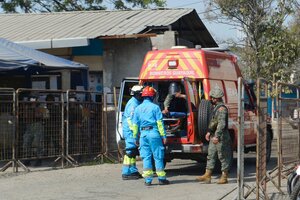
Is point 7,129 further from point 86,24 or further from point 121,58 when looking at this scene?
point 86,24

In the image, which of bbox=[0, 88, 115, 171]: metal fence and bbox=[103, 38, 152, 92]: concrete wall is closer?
bbox=[0, 88, 115, 171]: metal fence

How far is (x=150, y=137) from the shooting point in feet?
36.2

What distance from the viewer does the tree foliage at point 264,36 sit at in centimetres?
2509

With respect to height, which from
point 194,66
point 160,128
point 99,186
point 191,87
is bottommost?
point 99,186

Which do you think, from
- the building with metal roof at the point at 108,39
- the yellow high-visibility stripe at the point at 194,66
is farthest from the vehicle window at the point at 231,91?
the building with metal roof at the point at 108,39

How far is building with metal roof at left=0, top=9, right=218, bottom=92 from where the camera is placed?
1816cm

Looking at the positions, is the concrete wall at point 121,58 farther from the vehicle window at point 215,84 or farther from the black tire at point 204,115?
the black tire at point 204,115

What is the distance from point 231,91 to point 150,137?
129 inches

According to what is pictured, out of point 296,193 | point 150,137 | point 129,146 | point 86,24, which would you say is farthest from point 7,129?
point 86,24

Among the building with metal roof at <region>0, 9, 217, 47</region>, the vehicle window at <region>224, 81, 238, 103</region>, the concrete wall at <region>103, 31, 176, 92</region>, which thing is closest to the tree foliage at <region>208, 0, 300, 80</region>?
the building with metal roof at <region>0, 9, 217, 47</region>

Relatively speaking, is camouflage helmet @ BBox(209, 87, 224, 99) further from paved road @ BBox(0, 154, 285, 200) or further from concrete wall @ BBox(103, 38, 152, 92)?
concrete wall @ BBox(103, 38, 152, 92)

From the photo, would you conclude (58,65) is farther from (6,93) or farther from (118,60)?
(118,60)

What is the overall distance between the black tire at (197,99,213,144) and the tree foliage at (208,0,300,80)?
12.1 metres

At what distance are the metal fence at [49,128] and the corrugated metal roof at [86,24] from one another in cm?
370
